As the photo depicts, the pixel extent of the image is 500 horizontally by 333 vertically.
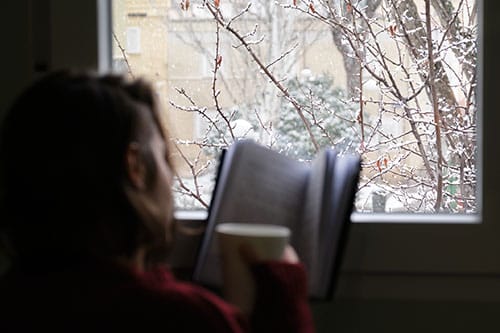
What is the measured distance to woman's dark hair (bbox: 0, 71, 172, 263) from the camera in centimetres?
90

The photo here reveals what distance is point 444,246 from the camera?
4.17 ft

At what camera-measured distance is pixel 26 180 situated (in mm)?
917

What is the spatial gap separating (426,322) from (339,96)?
477 mm

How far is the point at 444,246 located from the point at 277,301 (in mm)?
409

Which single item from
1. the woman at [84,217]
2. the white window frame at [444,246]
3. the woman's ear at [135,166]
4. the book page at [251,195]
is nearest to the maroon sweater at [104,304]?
the woman at [84,217]

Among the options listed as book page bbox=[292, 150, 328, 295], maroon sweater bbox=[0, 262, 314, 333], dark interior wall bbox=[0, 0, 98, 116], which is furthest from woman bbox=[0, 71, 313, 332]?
dark interior wall bbox=[0, 0, 98, 116]

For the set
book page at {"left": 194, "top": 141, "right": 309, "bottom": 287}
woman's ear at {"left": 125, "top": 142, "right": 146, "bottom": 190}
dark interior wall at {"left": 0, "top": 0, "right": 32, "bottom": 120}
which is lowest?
book page at {"left": 194, "top": 141, "right": 309, "bottom": 287}

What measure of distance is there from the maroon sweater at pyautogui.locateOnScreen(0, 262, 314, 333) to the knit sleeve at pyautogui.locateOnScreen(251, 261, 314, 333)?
4 centimetres

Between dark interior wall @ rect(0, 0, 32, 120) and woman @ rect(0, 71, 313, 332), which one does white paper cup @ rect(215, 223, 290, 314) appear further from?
dark interior wall @ rect(0, 0, 32, 120)

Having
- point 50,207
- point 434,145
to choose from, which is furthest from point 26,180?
point 434,145

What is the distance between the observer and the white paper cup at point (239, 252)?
0.98m

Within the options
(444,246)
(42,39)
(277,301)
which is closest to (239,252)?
(277,301)

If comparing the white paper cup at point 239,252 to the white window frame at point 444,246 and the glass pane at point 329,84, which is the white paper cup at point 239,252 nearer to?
the white window frame at point 444,246

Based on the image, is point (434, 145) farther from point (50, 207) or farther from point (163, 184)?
point (50, 207)
